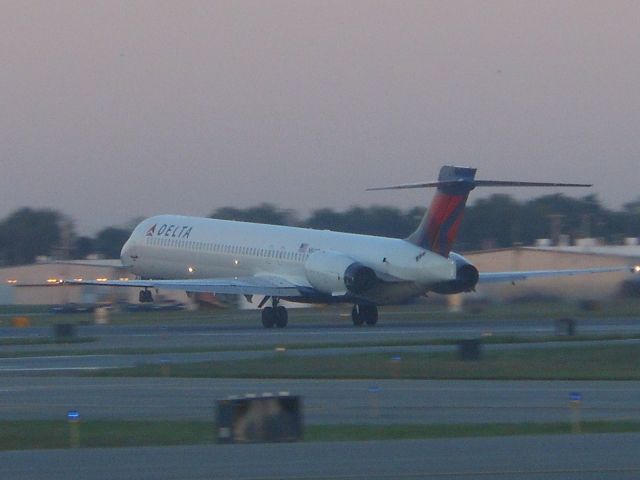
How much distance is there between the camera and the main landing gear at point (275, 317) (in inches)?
1876

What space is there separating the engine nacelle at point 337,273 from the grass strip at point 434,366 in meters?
13.8

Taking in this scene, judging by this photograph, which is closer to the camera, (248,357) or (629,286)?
(248,357)

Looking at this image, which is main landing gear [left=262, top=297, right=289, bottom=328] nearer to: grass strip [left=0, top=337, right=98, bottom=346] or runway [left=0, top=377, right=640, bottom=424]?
grass strip [left=0, top=337, right=98, bottom=346]

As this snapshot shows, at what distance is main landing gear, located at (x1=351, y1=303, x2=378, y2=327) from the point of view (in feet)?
156

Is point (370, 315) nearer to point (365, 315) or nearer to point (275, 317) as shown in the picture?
point (365, 315)

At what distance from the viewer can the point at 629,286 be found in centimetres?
5588

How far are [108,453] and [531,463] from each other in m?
5.22

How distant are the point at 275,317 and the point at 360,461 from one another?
33675 millimetres

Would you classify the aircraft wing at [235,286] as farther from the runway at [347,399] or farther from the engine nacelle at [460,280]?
the runway at [347,399]

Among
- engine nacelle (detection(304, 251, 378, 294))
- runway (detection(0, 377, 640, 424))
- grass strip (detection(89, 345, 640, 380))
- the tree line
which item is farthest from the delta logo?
the tree line

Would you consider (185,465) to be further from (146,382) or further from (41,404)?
(146,382)

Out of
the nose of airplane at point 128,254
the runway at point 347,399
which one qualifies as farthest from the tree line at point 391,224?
the runway at point 347,399

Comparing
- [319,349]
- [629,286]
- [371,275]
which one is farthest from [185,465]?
[629,286]

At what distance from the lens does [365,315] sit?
156 feet
